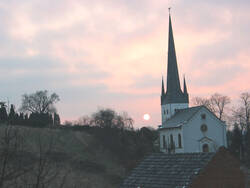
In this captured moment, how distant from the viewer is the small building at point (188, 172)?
55.9 ft

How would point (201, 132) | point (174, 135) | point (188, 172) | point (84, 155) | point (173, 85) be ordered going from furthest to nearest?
point (173, 85), point (174, 135), point (201, 132), point (84, 155), point (188, 172)

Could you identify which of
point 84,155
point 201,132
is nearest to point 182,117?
point 201,132

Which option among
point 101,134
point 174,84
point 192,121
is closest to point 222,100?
point 174,84

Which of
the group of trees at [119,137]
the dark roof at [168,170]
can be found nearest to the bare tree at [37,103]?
the group of trees at [119,137]

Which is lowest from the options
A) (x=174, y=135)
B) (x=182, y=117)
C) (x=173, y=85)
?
(x=174, y=135)

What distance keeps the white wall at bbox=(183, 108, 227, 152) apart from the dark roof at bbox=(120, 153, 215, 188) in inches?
1409

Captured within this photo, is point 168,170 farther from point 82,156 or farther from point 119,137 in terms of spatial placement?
point 119,137

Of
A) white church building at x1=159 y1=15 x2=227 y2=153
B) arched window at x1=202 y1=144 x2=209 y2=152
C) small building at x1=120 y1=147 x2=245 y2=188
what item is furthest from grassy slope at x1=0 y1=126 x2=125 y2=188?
small building at x1=120 y1=147 x2=245 y2=188

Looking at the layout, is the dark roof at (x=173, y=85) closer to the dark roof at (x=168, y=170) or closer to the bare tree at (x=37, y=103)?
the bare tree at (x=37, y=103)

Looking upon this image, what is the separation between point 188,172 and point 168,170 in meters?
1.14

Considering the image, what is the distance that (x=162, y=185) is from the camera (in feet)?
56.6

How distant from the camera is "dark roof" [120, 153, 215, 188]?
55.8 feet

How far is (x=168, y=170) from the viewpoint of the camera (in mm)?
17906

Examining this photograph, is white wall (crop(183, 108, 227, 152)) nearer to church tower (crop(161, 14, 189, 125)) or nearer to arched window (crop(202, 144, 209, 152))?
arched window (crop(202, 144, 209, 152))
